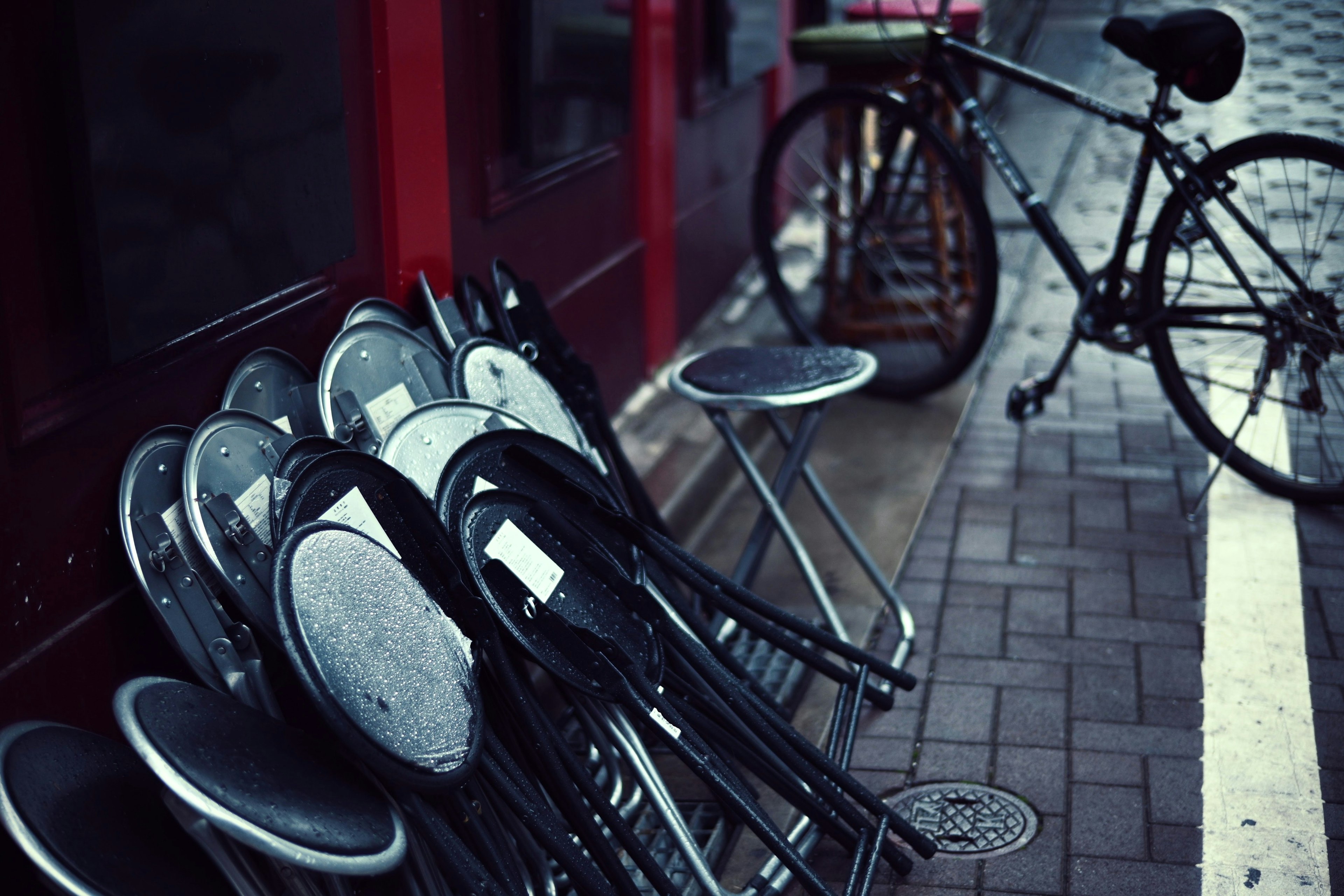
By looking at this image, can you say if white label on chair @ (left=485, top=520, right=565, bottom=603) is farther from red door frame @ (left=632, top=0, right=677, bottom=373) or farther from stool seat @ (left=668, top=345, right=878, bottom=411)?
red door frame @ (left=632, top=0, right=677, bottom=373)

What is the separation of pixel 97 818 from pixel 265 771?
0.24 metres

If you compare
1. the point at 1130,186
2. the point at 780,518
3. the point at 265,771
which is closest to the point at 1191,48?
the point at 1130,186

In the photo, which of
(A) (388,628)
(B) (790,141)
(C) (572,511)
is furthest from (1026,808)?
(B) (790,141)

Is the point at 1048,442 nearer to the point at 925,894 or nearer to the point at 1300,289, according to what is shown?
the point at 1300,289

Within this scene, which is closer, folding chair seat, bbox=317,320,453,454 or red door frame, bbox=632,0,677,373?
folding chair seat, bbox=317,320,453,454

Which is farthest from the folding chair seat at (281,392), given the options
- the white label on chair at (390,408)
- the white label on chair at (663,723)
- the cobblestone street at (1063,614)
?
the cobblestone street at (1063,614)

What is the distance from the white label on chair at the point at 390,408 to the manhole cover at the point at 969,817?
4.54 ft

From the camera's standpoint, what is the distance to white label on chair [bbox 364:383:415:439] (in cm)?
280

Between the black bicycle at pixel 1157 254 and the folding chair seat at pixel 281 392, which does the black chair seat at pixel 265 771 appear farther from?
the black bicycle at pixel 1157 254

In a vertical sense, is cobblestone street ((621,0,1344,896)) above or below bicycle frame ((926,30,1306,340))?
below

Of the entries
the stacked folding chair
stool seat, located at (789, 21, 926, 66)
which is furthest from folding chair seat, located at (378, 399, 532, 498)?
stool seat, located at (789, 21, 926, 66)

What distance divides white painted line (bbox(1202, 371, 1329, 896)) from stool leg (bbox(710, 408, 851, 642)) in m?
0.93

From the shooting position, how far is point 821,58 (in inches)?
205

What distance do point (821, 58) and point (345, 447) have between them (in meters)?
3.44
